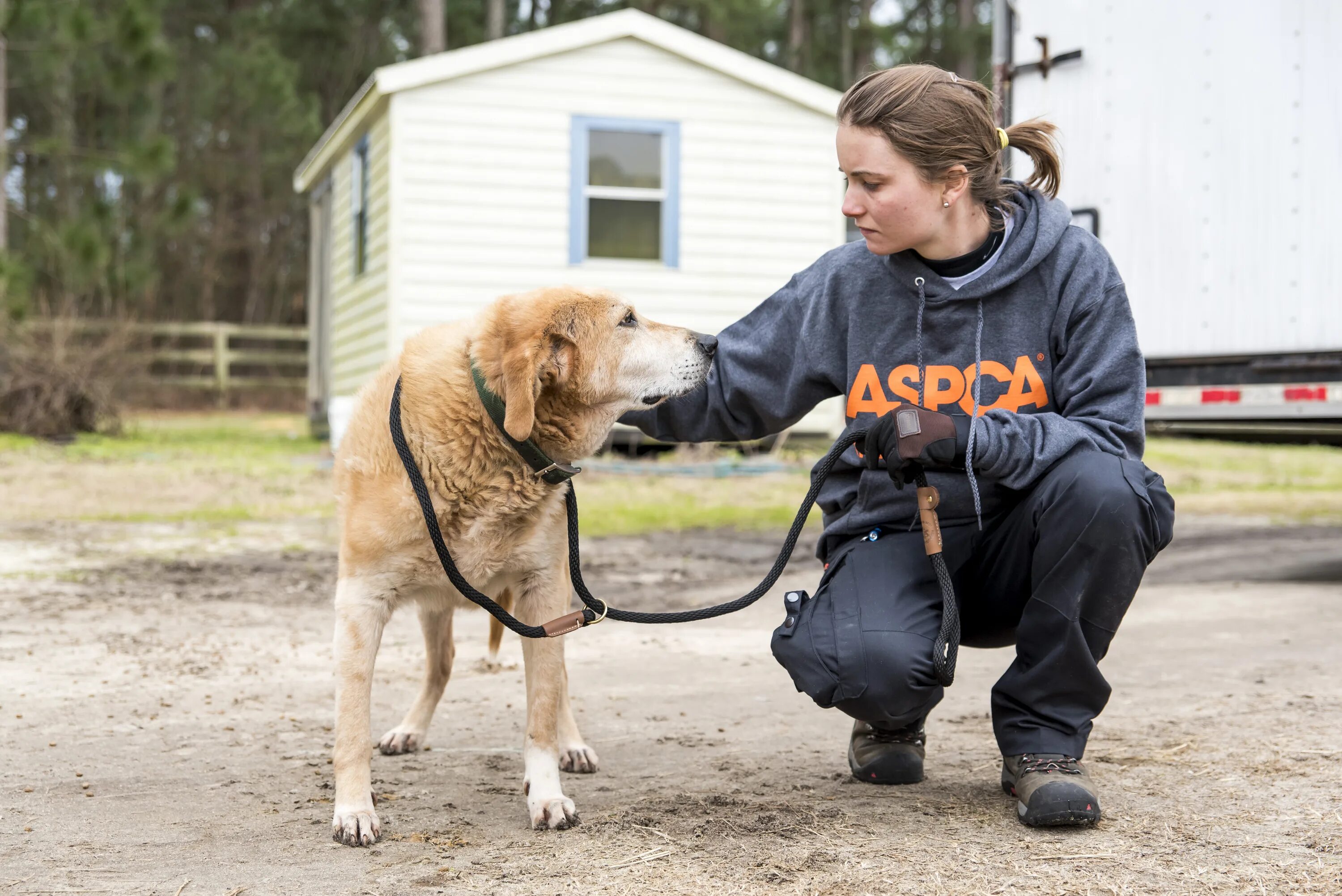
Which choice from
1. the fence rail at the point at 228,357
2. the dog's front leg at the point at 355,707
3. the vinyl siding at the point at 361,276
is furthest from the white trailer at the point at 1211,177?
the fence rail at the point at 228,357

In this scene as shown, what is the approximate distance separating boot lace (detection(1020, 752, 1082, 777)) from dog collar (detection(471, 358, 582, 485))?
1.17 metres

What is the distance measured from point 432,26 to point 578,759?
65.1ft

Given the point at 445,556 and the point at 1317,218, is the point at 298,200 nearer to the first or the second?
the point at 1317,218

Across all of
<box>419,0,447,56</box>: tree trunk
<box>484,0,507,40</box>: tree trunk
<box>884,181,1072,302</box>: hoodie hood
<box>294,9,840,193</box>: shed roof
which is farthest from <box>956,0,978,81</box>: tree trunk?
<box>884,181,1072,302</box>: hoodie hood

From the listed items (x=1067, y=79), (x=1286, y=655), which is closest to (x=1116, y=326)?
(x=1286, y=655)

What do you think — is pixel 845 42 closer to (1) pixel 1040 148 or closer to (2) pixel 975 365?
A: (1) pixel 1040 148

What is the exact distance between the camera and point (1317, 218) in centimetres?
564

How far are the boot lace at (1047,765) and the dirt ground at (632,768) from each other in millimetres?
119

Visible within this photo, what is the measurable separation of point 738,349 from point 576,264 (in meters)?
8.90

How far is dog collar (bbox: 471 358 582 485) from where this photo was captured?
279 cm

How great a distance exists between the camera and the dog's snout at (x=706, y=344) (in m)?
3.14

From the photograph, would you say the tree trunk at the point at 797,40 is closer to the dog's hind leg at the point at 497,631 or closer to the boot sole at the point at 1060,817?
the dog's hind leg at the point at 497,631

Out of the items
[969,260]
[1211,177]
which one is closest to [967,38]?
[1211,177]

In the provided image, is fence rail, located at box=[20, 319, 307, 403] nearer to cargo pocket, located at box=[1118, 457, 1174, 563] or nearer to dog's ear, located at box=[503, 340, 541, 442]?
dog's ear, located at box=[503, 340, 541, 442]
